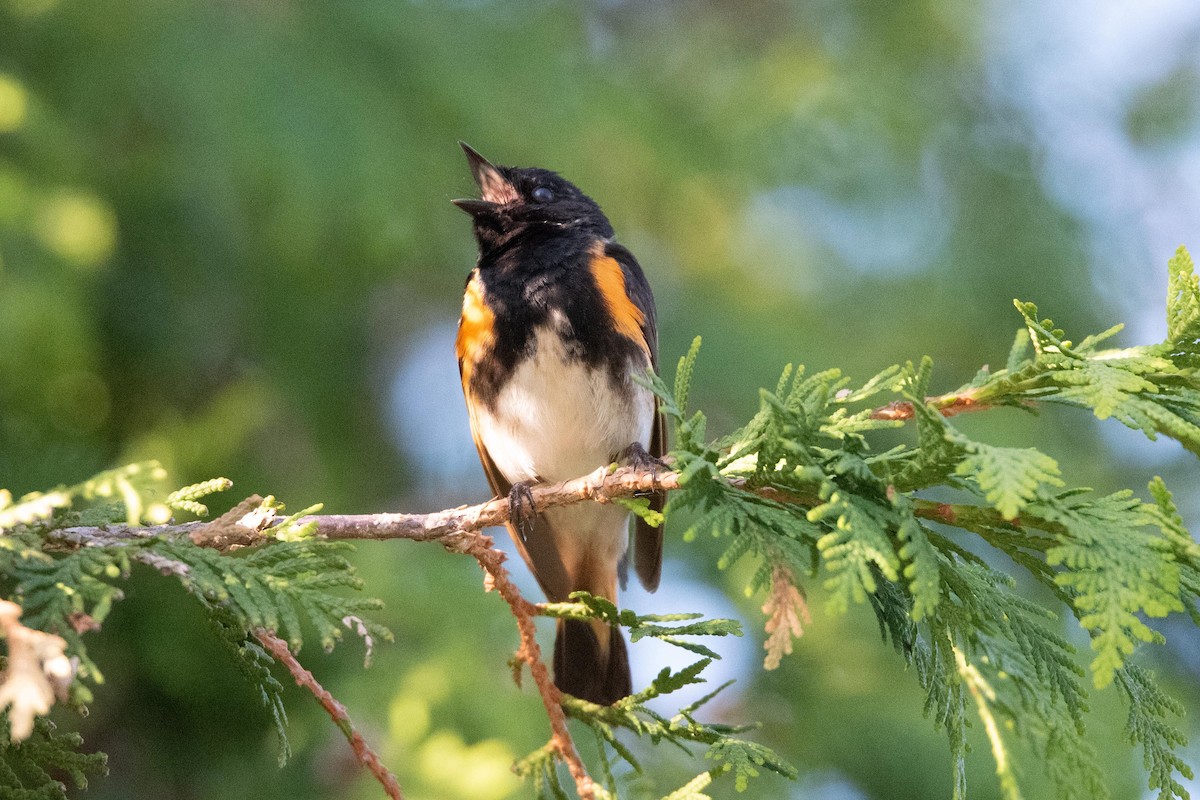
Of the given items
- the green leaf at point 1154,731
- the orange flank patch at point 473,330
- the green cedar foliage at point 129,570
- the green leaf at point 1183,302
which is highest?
the orange flank patch at point 473,330

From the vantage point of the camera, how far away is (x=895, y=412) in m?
2.02

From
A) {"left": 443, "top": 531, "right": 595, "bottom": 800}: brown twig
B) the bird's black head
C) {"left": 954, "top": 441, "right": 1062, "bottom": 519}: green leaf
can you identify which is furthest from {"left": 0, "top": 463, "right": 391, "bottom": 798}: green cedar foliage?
the bird's black head

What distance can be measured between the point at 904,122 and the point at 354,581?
16.8 feet

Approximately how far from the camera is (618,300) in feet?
11.0

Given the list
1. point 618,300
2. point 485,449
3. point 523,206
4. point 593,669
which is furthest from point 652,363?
point 593,669

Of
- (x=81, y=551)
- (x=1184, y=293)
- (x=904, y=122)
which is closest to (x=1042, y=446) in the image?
(x=904, y=122)

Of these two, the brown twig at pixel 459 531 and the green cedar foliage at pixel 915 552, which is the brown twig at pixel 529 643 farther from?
the green cedar foliage at pixel 915 552

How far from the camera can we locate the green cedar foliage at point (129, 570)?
4.70 feet

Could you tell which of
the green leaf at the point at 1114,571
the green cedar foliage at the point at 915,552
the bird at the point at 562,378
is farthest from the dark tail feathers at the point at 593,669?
the green leaf at the point at 1114,571

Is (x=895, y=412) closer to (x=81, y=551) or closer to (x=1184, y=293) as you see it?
(x=1184, y=293)

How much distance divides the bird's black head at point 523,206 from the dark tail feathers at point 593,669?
1.43 m

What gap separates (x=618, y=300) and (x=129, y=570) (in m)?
1.99

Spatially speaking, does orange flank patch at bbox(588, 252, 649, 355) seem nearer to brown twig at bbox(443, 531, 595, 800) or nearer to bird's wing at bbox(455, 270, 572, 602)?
bird's wing at bbox(455, 270, 572, 602)

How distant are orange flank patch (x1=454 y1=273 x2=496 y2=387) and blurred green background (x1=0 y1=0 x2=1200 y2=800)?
771 mm
